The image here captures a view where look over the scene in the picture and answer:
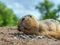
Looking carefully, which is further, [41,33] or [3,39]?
[41,33]

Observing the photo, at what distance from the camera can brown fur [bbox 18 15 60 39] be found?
10.0 metres

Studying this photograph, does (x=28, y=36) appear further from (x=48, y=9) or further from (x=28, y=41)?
(x=48, y=9)

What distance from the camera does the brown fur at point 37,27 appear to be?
10.0m

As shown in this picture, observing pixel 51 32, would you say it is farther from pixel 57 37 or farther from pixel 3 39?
pixel 3 39

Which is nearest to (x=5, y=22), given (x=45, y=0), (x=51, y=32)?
(x=45, y=0)

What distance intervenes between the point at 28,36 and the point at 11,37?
2.00 feet

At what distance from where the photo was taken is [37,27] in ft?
33.8

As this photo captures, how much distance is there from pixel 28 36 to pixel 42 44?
1.50 meters

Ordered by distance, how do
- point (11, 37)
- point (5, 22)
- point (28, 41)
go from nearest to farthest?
point (28, 41)
point (11, 37)
point (5, 22)

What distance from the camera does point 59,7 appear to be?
36.9m

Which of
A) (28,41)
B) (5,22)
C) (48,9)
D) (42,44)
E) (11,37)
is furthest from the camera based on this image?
(5,22)

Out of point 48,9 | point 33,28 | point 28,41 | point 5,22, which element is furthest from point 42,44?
point 5,22

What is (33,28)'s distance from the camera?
33.3ft

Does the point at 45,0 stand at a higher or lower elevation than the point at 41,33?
higher
